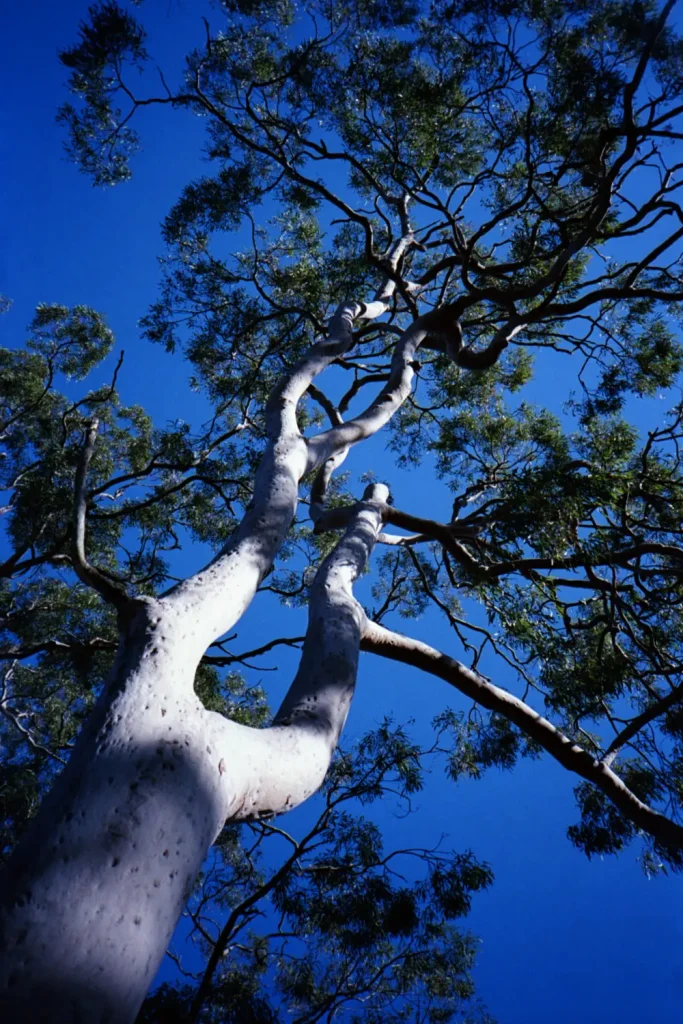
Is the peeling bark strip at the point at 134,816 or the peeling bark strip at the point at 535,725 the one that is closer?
the peeling bark strip at the point at 134,816

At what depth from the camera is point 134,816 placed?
3.15 ft

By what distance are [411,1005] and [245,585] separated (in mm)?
4167

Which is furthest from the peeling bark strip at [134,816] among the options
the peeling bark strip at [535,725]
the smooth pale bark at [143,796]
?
the peeling bark strip at [535,725]

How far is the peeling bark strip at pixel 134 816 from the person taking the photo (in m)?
0.78

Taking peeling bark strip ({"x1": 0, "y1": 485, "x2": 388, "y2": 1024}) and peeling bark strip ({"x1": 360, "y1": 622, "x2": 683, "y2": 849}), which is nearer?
peeling bark strip ({"x1": 0, "y1": 485, "x2": 388, "y2": 1024})

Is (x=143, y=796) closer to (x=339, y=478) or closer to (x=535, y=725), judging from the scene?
(x=535, y=725)

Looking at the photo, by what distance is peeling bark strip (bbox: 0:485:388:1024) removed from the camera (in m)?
0.78

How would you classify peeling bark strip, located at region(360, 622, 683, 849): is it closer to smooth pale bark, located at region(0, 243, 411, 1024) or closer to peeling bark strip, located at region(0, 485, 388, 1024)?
smooth pale bark, located at region(0, 243, 411, 1024)

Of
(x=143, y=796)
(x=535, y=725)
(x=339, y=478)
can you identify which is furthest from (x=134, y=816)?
(x=339, y=478)

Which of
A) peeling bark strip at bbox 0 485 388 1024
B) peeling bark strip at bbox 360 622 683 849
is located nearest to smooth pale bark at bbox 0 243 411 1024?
peeling bark strip at bbox 0 485 388 1024

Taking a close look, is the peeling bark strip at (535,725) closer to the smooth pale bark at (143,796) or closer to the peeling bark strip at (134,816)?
the smooth pale bark at (143,796)

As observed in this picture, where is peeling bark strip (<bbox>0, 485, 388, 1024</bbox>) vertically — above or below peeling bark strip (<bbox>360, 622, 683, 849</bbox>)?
below

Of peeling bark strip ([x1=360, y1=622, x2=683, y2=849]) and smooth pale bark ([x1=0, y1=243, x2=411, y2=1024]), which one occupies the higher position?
peeling bark strip ([x1=360, y1=622, x2=683, y2=849])

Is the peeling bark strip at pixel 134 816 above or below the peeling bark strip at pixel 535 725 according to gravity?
below
